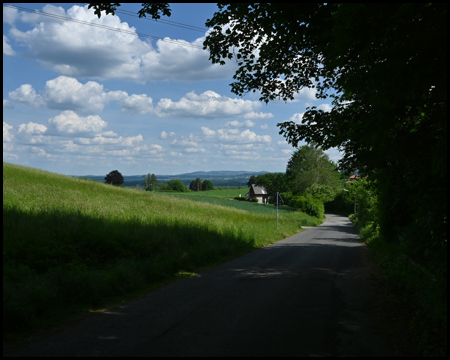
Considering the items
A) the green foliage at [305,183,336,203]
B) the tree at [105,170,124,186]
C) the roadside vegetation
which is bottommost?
the roadside vegetation

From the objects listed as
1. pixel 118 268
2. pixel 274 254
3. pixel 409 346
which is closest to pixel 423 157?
pixel 409 346

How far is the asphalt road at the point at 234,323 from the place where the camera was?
5363 millimetres

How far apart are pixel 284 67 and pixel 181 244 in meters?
7.76

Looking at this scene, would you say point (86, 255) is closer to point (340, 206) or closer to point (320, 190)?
point (320, 190)

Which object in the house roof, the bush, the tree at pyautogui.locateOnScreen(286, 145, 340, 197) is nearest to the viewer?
the bush

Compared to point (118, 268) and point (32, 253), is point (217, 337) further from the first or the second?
point (32, 253)

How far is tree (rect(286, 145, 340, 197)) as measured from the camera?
79062 millimetres

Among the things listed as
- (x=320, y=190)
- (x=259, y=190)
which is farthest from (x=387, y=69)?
(x=259, y=190)

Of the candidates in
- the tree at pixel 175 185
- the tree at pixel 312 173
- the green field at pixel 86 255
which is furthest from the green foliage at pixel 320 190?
the tree at pixel 175 185

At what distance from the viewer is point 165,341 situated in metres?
5.63

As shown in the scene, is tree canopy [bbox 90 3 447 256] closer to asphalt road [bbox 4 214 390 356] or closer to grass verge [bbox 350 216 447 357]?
grass verge [bbox 350 216 447 357]

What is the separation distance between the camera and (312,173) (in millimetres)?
80000

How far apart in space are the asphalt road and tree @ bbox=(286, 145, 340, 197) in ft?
227

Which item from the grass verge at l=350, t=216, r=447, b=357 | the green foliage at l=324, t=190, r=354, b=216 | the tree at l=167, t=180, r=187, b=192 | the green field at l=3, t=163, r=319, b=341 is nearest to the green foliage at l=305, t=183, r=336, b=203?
the green foliage at l=324, t=190, r=354, b=216
